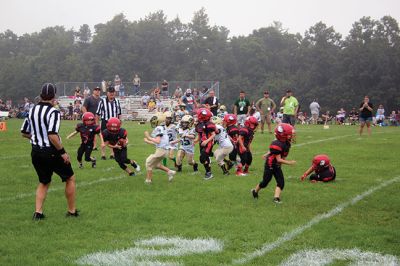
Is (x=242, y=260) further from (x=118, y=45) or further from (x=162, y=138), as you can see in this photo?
(x=118, y=45)

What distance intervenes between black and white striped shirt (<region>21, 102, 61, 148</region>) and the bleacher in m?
29.6

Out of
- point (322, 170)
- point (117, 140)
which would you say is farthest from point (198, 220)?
point (117, 140)

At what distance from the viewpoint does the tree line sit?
214 ft

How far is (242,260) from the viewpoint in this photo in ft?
17.1

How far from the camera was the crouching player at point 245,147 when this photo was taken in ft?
35.5

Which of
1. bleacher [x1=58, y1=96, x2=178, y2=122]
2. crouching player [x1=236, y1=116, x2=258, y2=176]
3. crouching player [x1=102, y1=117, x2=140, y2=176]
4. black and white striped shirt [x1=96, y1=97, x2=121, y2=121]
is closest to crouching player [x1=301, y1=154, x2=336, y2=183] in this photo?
crouching player [x1=236, y1=116, x2=258, y2=176]

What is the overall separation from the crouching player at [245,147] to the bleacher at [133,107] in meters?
25.3

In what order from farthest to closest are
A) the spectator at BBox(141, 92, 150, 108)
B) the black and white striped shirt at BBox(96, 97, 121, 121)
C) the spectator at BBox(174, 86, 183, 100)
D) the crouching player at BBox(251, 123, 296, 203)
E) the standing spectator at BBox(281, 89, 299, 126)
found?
the spectator at BBox(141, 92, 150, 108) → the spectator at BBox(174, 86, 183, 100) → the standing spectator at BBox(281, 89, 299, 126) → the black and white striped shirt at BBox(96, 97, 121, 121) → the crouching player at BBox(251, 123, 296, 203)

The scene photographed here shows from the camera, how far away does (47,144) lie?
6.76 meters

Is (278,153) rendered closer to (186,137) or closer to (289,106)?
(186,137)

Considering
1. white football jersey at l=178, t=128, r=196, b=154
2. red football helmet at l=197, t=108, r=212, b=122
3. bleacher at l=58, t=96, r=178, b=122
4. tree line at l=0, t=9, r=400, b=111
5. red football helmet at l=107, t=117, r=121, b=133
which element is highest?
tree line at l=0, t=9, r=400, b=111

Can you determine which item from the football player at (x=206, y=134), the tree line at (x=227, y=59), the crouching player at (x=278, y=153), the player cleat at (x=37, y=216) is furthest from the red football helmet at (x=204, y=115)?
the tree line at (x=227, y=59)

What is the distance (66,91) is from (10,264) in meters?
39.0

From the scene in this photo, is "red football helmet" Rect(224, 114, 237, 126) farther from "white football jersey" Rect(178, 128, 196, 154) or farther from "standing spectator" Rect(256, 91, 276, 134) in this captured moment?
"standing spectator" Rect(256, 91, 276, 134)
